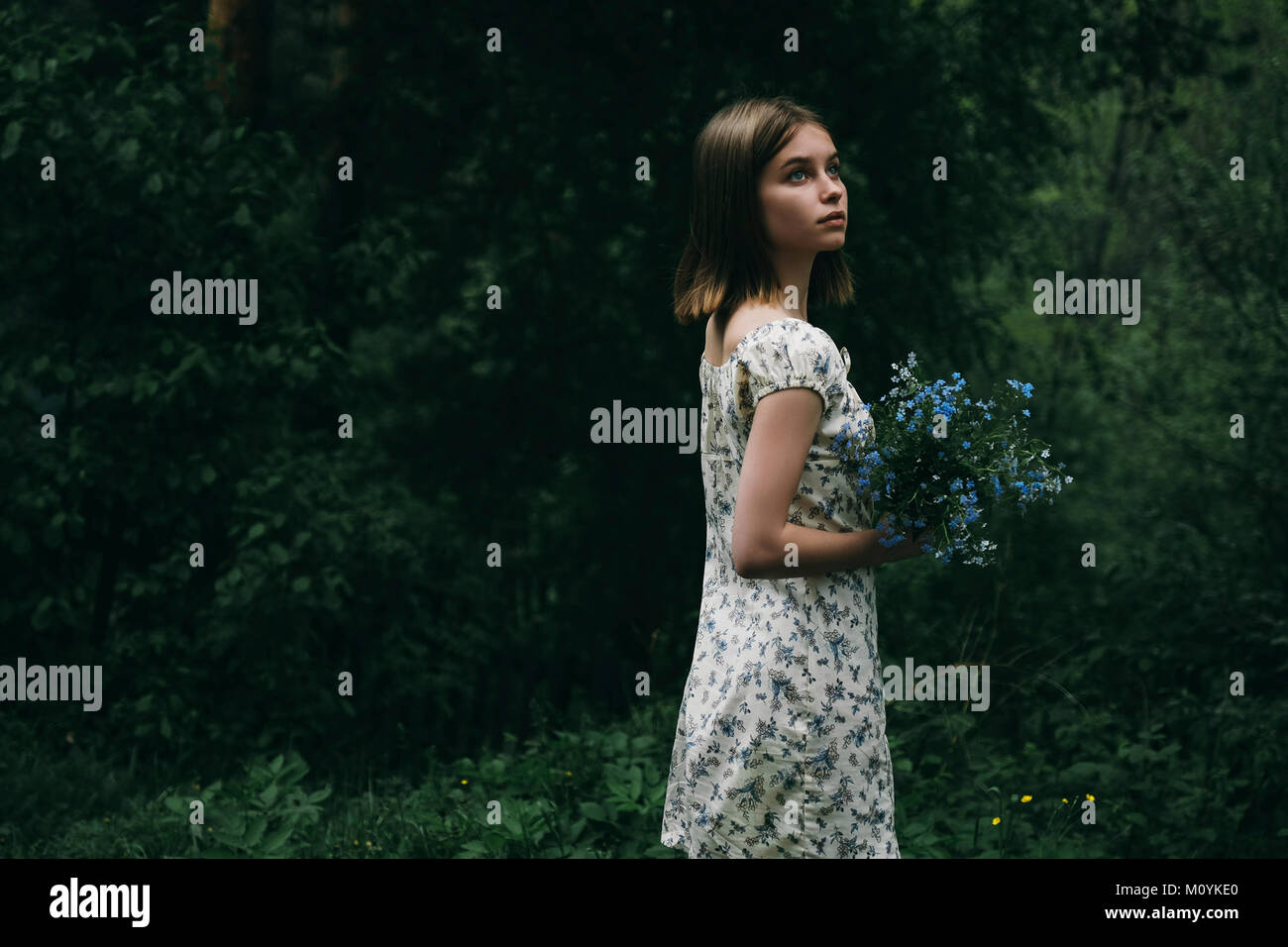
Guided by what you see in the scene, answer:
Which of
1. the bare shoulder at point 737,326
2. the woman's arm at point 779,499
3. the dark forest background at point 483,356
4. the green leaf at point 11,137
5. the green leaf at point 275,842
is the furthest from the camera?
the dark forest background at point 483,356

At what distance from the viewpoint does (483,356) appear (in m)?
6.85

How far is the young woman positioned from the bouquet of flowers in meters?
0.05

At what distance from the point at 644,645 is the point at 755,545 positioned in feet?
14.4

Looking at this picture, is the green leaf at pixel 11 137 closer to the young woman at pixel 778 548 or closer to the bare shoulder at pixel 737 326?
the young woman at pixel 778 548

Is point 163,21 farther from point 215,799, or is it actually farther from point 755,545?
point 755,545

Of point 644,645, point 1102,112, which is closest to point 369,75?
point 644,645

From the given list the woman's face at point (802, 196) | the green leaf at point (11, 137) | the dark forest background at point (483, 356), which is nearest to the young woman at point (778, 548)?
the woman's face at point (802, 196)

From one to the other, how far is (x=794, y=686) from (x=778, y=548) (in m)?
0.28

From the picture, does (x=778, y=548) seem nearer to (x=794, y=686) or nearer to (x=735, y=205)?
(x=794, y=686)

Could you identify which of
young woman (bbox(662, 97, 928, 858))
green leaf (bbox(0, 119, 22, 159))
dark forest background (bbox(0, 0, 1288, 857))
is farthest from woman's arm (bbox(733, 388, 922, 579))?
green leaf (bbox(0, 119, 22, 159))

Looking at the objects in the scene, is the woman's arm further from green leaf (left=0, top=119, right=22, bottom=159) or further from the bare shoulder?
green leaf (left=0, top=119, right=22, bottom=159)

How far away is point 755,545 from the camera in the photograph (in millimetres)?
2475

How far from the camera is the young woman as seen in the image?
2.51m

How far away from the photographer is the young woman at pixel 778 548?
8.22 feet
